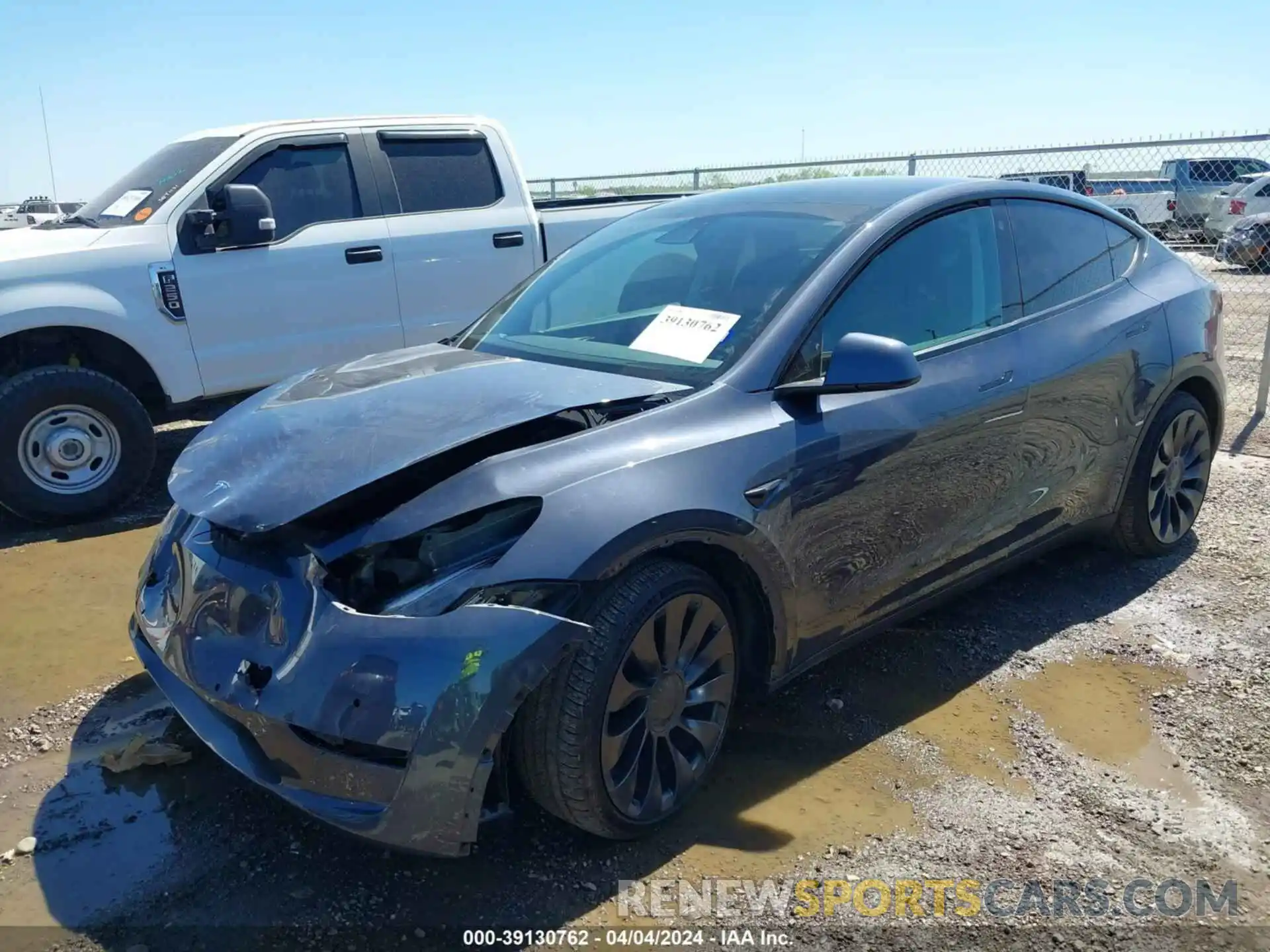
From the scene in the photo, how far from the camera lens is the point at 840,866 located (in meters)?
2.55

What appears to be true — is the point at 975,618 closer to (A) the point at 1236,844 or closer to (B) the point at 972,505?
(B) the point at 972,505

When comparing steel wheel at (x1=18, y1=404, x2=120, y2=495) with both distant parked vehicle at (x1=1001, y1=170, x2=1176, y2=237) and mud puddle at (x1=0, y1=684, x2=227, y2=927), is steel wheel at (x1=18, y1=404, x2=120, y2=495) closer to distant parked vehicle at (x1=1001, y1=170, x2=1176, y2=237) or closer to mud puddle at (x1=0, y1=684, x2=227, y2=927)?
mud puddle at (x1=0, y1=684, x2=227, y2=927)

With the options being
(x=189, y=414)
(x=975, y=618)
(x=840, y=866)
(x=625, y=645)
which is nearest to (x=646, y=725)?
(x=625, y=645)

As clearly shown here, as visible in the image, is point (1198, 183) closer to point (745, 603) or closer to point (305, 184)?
point (305, 184)

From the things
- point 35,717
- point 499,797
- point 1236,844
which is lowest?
point 1236,844

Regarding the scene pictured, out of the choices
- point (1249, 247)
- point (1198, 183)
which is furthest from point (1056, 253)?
point (1198, 183)

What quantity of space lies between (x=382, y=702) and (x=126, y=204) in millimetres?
4622

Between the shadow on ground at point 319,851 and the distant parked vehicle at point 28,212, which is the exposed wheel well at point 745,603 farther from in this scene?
the distant parked vehicle at point 28,212

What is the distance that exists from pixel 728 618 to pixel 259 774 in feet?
4.14

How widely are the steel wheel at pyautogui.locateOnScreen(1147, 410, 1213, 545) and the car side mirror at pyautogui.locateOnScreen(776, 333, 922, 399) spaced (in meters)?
2.09

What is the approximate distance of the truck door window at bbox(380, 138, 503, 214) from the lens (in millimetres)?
6039

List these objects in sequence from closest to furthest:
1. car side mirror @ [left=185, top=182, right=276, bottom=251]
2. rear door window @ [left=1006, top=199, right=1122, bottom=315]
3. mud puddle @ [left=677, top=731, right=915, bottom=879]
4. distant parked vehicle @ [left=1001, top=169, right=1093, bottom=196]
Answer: mud puddle @ [left=677, top=731, right=915, bottom=879]
rear door window @ [left=1006, top=199, right=1122, bottom=315]
car side mirror @ [left=185, top=182, right=276, bottom=251]
distant parked vehicle @ [left=1001, top=169, right=1093, bottom=196]

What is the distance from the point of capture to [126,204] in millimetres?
5527

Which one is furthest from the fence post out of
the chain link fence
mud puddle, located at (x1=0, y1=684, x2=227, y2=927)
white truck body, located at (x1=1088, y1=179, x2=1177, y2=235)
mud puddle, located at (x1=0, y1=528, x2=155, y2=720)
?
white truck body, located at (x1=1088, y1=179, x2=1177, y2=235)
